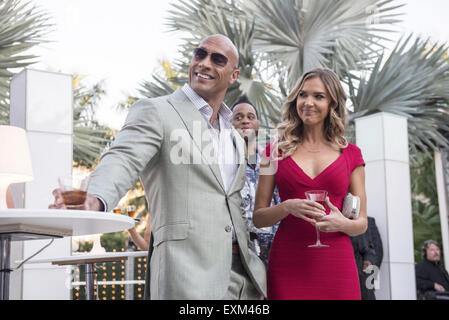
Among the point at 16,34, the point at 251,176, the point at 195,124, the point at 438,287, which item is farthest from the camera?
the point at 16,34

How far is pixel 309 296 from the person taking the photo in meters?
2.08

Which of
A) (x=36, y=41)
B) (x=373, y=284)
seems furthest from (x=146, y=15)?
(x=373, y=284)

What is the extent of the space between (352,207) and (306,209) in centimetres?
23

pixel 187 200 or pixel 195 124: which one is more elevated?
pixel 195 124

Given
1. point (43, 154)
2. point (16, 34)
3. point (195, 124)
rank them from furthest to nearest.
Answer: point (16, 34) < point (43, 154) < point (195, 124)

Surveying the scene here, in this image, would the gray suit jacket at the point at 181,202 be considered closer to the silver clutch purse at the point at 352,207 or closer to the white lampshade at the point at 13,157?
the silver clutch purse at the point at 352,207

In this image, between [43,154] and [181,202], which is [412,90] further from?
[181,202]

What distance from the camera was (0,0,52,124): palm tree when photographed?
7801 millimetres

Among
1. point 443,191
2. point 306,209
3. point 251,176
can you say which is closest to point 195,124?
point 306,209

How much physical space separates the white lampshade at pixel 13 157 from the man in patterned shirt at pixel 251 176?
1053 mm

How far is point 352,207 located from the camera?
2.09 meters

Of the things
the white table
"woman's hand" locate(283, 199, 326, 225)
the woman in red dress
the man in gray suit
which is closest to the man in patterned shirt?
the woman in red dress
